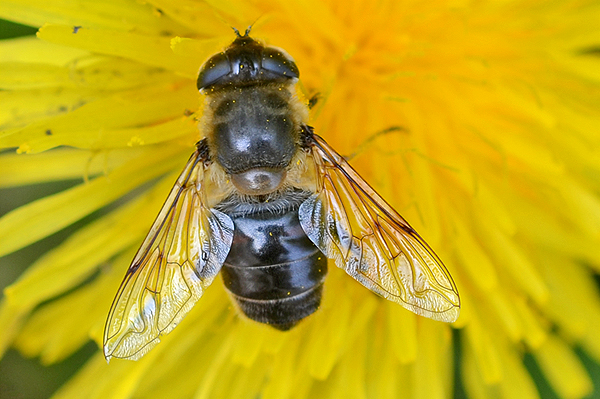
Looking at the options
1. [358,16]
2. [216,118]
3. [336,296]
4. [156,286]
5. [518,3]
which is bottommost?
[336,296]

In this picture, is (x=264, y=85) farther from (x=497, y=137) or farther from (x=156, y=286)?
(x=497, y=137)

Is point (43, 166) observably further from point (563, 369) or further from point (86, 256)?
point (563, 369)

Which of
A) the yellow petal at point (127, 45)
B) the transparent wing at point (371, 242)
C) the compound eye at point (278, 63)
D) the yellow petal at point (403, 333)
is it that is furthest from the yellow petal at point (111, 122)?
the yellow petal at point (403, 333)

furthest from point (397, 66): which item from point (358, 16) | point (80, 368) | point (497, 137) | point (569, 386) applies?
point (80, 368)

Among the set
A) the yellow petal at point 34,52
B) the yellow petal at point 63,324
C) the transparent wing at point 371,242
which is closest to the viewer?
Answer: the transparent wing at point 371,242

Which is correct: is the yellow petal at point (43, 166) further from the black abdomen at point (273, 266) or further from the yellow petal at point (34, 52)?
the black abdomen at point (273, 266)

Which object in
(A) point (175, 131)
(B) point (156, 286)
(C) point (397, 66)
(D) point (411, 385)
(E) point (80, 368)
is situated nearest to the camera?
(B) point (156, 286)
